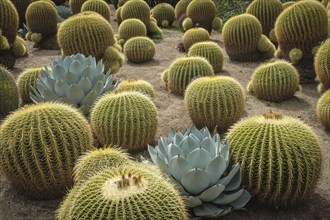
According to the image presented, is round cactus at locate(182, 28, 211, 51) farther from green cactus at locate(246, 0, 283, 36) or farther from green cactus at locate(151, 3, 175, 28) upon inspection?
green cactus at locate(151, 3, 175, 28)

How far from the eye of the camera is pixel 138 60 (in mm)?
8383

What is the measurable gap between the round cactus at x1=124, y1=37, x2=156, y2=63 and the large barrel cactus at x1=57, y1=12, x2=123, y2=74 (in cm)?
204

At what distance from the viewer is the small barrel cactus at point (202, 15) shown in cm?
1065

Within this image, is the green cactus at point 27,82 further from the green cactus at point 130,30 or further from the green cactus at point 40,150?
the green cactus at point 130,30

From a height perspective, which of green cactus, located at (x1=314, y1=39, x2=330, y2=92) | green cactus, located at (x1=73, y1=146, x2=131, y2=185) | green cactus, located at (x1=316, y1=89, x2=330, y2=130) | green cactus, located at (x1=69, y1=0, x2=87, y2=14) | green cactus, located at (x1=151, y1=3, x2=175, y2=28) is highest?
green cactus, located at (x1=73, y1=146, x2=131, y2=185)

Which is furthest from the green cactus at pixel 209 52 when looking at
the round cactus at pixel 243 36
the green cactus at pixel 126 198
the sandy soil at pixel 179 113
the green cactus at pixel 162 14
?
the green cactus at pixel 162 14

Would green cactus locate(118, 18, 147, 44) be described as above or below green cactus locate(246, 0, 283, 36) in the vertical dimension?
below

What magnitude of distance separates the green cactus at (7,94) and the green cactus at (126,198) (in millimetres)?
3056

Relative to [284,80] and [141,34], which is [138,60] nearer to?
[141,34]

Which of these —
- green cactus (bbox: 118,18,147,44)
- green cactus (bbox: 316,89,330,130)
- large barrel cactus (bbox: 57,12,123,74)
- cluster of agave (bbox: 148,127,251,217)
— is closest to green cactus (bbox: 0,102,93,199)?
cluster of agave (bbox: 148,127,251,217)

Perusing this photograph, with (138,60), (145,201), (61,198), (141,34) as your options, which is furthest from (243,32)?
(145,201)

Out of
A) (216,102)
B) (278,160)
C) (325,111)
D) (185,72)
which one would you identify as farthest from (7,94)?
(325,111)

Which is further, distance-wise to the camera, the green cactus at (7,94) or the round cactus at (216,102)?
the green cactus at (7,94)

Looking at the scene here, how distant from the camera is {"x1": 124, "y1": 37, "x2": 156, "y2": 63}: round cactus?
8.27 m
